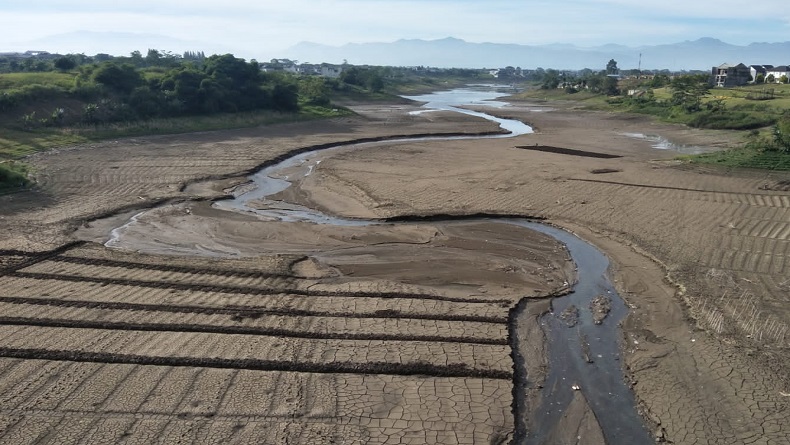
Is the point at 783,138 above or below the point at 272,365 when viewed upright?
above

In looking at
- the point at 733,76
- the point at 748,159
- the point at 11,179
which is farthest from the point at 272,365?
the point at 733,76

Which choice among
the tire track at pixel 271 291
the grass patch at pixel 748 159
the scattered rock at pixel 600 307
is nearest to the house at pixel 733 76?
the grass patch at pixel 748 159

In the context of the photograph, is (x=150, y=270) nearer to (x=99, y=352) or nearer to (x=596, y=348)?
(x=99, y=352)

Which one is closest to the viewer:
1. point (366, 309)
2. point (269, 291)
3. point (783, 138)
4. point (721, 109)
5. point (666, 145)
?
point (366, 309)

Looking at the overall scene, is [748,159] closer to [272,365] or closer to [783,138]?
[783,138]

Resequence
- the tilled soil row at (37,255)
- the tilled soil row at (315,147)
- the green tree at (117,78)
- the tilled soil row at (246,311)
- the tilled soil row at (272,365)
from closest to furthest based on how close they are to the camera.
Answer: the tilled soil row at (272,365), the tilled soil row at (246,311), the tilled soil row at (37,255), the tilled soil row at (315,147), the green tree at (117,78)

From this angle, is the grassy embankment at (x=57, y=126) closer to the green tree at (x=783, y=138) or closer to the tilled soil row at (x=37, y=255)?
the tilled soil row at (x=37, y=255)

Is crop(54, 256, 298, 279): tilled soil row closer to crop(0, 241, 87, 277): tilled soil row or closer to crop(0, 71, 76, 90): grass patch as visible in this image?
crop(0, 241, 87, 277): tilled soil row
